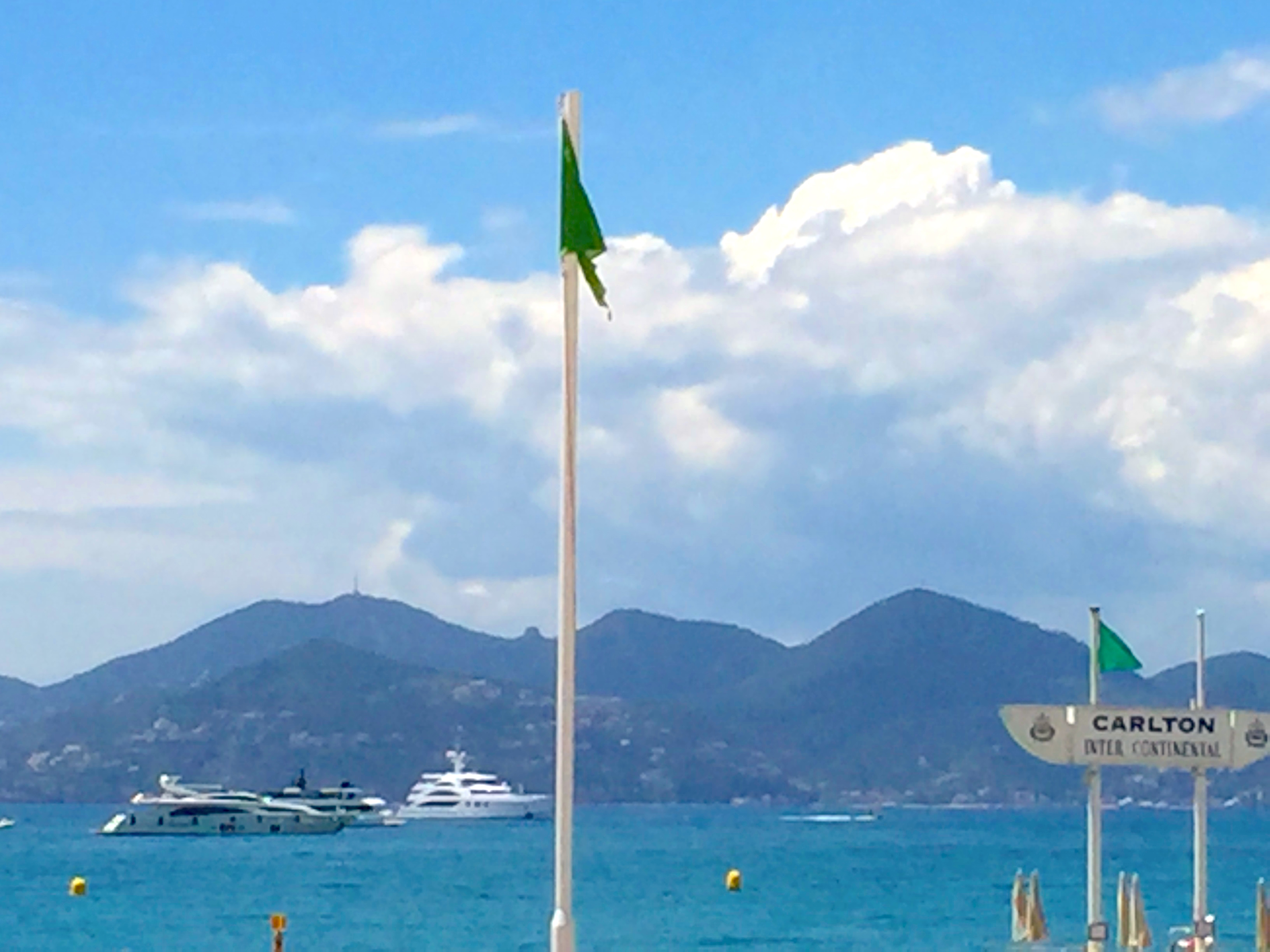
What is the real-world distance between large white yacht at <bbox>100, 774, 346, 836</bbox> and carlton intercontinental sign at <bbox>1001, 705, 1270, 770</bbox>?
160m

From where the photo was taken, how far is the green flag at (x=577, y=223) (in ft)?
67.7

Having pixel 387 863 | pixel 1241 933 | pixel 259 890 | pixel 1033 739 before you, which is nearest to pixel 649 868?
pixel 387 863

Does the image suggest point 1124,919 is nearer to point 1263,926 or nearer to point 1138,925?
point 1138,925

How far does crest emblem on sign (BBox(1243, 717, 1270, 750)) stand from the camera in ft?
107

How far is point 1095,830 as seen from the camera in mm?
35875

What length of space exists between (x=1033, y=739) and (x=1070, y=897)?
251 feet

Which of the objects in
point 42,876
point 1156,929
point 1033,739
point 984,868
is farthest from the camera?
point 984,868

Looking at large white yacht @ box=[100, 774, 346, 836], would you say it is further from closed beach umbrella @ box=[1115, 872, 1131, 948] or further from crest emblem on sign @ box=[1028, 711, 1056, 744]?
crest emblem on sign @ box=[1028, 711, 1056, 744]

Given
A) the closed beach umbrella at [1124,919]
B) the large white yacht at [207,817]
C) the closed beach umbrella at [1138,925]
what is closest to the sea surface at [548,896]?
the closed beach umbrella at [1124,919]

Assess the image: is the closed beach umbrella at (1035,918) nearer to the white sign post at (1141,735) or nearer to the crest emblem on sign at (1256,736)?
the white sign post at (1141,735)

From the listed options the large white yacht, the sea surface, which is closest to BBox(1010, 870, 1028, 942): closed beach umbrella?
the sea surface

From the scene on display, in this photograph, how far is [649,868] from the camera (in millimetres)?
137125

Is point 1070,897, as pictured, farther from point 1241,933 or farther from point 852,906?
point 1241,933

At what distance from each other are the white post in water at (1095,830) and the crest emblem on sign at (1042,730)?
103 cm
